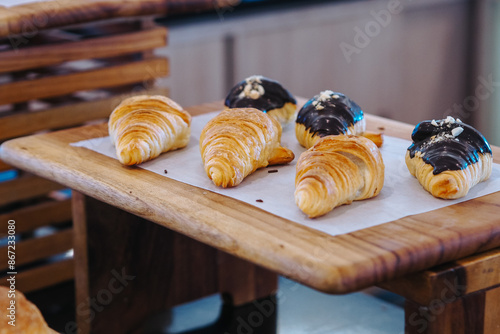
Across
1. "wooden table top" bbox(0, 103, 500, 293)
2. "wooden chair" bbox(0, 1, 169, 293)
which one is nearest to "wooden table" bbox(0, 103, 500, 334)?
"wooden table top" bbox(0, 103, 500, 293)

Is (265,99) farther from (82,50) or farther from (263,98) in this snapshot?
(82,50)

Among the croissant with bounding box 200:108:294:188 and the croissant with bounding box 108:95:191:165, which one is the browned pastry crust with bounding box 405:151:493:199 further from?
the croissant with bounding box 108:95:191:165

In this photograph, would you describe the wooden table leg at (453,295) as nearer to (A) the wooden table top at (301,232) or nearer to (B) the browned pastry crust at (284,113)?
(A) the wooden table top at (301,232)

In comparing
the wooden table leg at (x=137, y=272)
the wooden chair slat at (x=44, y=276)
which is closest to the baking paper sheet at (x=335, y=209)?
the wooden table leg at (x=137, y=272)

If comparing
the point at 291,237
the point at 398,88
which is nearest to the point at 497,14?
the point at 398,88

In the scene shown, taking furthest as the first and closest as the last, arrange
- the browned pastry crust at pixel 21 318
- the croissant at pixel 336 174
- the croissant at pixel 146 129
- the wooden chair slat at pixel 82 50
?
the wooden chair slat at pixel 82 50 < the croissant at pixel 146 129 < the croissant at pixel 336 174 < the browned pastry crust at pixel 21 318

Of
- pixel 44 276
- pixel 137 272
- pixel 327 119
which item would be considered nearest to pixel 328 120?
pixel 327 119

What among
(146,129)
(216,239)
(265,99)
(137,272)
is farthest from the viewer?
(137,272)
